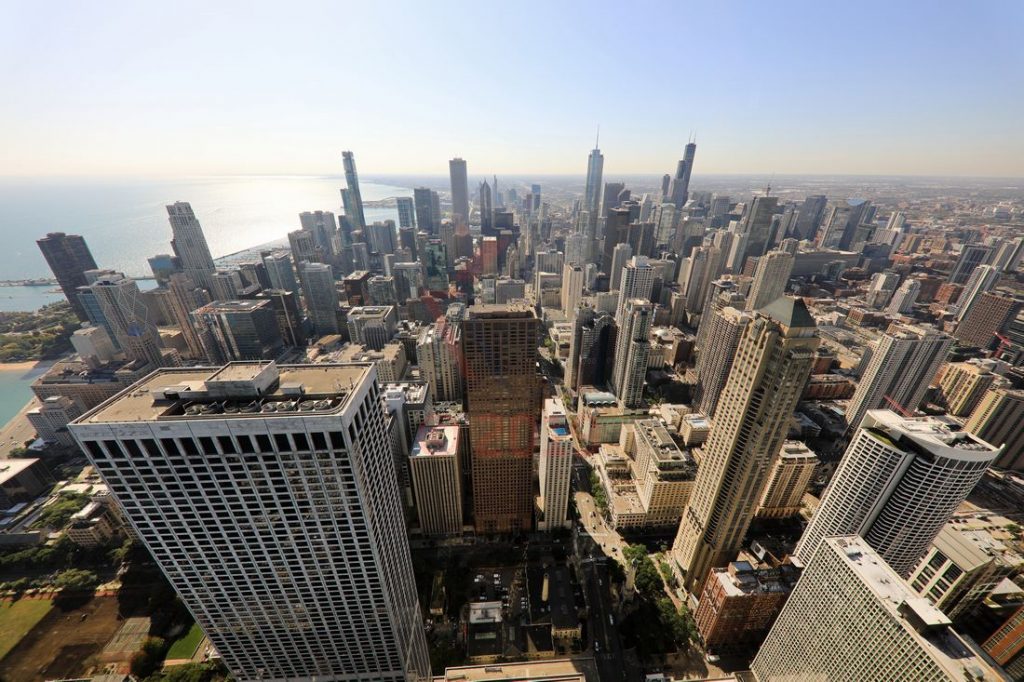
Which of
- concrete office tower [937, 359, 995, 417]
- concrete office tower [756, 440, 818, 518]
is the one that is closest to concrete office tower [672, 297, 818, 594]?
concrete office tower [756, 440, 818, 518]

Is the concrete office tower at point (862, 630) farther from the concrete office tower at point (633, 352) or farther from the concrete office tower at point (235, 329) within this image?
the concrete office tower at point (235, 329)

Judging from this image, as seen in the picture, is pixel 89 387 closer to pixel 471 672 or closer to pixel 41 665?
pixel 41 665

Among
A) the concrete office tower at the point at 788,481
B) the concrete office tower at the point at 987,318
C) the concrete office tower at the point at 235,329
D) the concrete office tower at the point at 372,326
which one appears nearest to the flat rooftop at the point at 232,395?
the concrete office tower at the point at 788,481

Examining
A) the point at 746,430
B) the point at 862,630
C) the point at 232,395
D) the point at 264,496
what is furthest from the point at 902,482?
the point at 232,395

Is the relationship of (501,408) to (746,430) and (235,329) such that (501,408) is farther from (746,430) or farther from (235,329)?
(235,329)

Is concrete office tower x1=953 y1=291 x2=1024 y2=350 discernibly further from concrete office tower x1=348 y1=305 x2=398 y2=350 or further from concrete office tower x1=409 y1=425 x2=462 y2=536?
concrete office tower x1=348 y1=305 x2=398 y2=350

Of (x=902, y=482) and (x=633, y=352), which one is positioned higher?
(x=902, y=482)

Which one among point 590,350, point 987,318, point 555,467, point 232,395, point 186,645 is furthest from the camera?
point 987,318
